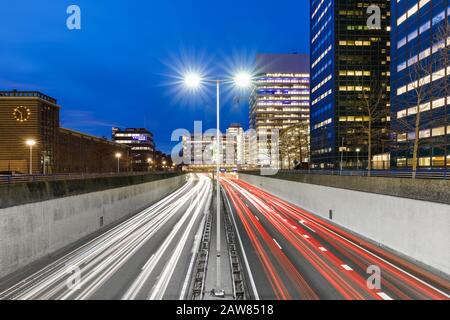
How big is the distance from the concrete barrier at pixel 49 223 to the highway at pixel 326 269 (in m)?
14.1

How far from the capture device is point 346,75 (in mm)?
92000

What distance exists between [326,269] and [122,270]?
1272cm

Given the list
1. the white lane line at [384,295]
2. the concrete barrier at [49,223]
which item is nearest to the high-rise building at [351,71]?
the concrete barrier at [49,223]

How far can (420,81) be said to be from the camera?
58688 millimetres

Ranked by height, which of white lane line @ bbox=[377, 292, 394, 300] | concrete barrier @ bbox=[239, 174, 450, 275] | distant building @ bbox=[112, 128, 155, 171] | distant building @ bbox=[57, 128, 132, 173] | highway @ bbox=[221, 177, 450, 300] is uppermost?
distant building @ bbox=[112, 128, 155, 171]

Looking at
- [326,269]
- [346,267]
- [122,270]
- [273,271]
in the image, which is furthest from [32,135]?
[346,267]

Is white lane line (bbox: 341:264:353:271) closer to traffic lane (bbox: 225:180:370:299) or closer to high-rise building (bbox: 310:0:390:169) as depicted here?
traffic lane (bbox: 225:180:370:299)

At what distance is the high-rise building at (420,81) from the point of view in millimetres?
48250

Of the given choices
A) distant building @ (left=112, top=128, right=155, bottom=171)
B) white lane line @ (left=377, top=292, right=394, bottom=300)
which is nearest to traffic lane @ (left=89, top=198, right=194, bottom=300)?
white lane line @ (left=377, top=292, right=394, bottom=300)

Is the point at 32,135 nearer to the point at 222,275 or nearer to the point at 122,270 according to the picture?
the point at 122,270

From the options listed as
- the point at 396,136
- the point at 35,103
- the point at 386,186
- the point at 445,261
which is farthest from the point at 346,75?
the point at 35,103

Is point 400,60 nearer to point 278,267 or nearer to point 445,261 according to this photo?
point 445,261

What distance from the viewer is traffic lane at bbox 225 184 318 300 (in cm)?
1293

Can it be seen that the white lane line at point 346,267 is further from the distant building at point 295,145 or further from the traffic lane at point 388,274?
the distant building at point 295,145
